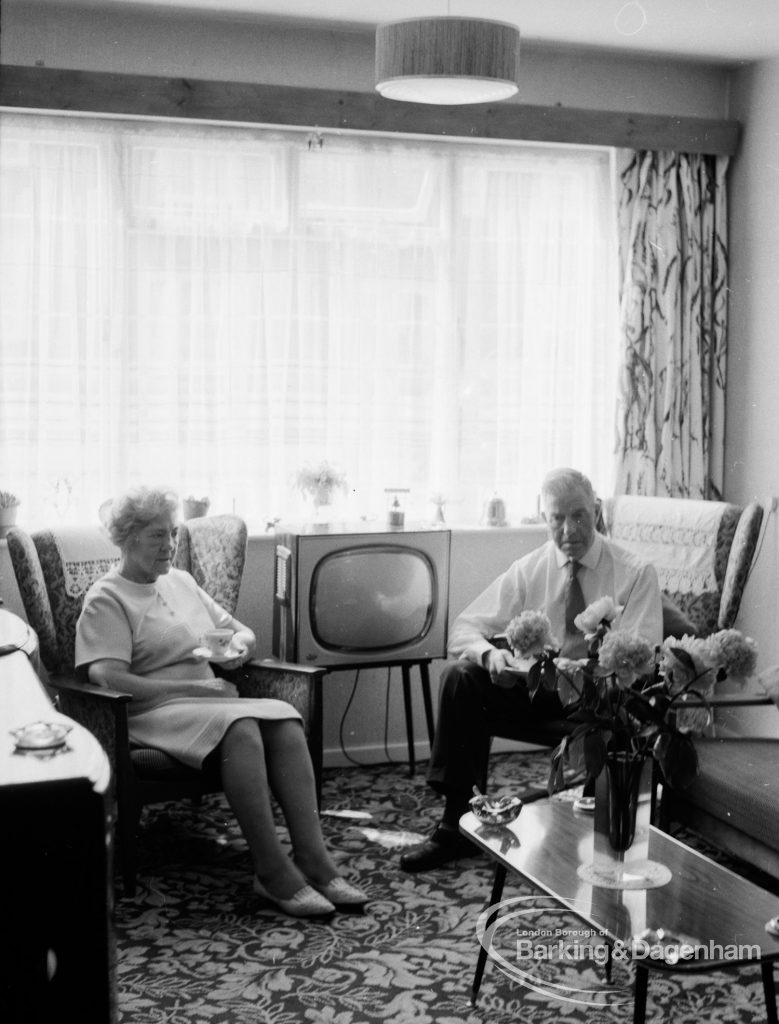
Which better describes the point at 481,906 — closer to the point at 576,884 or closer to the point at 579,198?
the point at 576,884

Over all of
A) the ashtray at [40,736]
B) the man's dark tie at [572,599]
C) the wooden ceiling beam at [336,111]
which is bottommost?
the man's dark tie at [572,599]

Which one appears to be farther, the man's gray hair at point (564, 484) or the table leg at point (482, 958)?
the man's gray hair at point (564, 484)

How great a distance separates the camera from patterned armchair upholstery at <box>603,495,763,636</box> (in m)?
3.87

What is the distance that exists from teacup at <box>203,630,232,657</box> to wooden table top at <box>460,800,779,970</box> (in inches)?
38.6

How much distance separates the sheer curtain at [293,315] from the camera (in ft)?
13.8

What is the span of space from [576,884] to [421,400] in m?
2.52

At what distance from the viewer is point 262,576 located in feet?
14.2

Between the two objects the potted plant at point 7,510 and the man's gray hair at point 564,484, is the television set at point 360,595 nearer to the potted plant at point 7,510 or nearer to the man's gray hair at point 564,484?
the man's gray hair at point 564,484

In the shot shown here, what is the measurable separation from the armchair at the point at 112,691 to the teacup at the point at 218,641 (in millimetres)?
222

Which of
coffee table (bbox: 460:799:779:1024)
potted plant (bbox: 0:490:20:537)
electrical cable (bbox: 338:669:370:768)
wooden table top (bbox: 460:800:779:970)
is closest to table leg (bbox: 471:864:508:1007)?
coffee table (bbox: 460:799:779:1024)

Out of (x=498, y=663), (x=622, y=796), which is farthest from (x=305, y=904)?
(x=622, y=796)

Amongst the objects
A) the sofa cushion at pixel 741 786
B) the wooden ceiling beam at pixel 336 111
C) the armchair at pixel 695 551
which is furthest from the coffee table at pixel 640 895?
the wooden ceiling beam at pixel 336 111

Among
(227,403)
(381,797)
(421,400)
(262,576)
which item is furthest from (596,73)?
(381,797)

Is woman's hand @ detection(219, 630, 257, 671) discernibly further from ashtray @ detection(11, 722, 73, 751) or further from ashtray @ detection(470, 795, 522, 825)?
ashtray @ detection(11, 722, 73, 751)
